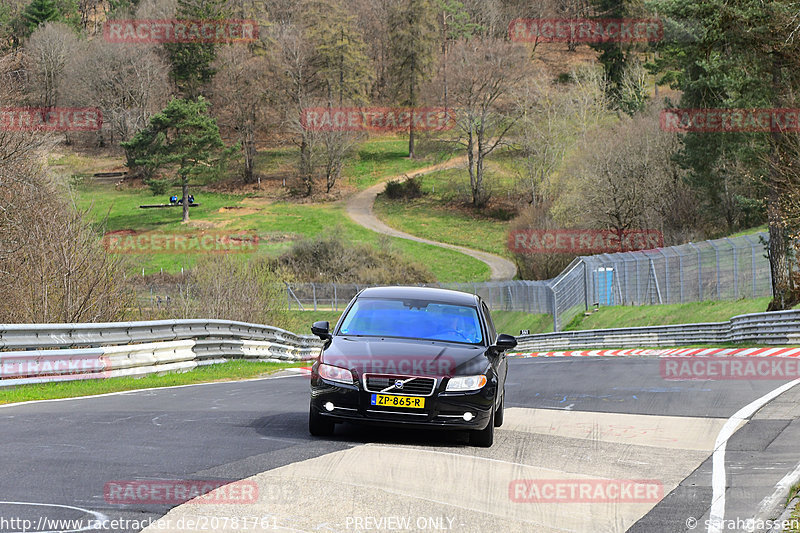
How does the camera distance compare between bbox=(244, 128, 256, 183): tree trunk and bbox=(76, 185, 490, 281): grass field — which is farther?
bbox=(244, 128, 256, 183): tree trunk

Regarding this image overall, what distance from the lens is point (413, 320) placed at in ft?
36.2

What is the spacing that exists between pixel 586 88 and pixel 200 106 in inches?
1424

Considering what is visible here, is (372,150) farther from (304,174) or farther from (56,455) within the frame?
(56,455)

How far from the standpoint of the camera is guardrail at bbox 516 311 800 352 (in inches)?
1073

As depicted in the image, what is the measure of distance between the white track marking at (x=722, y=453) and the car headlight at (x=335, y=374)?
3470mm


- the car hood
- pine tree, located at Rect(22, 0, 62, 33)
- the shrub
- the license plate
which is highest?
pine tree, located at Rect(22, 0, 62, 33)

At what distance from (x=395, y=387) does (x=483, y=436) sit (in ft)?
3.64

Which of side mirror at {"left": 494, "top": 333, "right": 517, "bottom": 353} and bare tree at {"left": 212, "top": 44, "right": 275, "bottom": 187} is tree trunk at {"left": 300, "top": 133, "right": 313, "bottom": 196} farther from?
side mirror at {"left": 494, "top": 333, "right": 517, "bottom": 353}

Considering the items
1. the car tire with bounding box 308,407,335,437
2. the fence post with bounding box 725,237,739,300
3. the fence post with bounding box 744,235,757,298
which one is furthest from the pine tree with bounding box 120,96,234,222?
the car tire with bounding box 308,407,335,437

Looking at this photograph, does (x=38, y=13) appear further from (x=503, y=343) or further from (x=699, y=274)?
(x=503, y=343)

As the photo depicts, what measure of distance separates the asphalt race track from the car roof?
1521 millimetres

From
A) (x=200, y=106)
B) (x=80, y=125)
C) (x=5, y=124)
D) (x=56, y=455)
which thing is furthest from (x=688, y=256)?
(x=80, y=125)

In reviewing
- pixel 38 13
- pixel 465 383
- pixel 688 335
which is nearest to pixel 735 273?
pixel 688 335

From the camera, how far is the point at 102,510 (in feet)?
20.8
